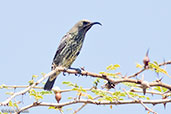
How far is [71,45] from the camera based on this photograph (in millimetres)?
6594

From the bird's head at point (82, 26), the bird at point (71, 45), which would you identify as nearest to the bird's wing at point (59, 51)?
the bird at point (71, 45)

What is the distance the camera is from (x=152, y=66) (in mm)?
2959


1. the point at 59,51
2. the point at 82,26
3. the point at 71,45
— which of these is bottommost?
the point at 59,51

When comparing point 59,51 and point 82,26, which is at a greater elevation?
point 82,26

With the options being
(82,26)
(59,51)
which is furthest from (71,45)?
(82,26)

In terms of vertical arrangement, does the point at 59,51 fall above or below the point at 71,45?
below

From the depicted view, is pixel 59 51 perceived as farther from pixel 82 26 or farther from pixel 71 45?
pixel 82 26

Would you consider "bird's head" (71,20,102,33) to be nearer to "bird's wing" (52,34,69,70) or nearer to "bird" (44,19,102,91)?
"bird" (44,19,102,91)

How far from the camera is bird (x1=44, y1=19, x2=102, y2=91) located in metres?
6.44

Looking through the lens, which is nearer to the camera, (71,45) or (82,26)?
(71,45)

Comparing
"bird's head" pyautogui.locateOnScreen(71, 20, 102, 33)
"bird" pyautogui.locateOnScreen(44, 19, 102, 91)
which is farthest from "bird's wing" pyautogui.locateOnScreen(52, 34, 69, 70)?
"bird's head" pyautogui.locateOnScreen(71, 20, 102, 33)

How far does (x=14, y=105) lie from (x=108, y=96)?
3.13ft

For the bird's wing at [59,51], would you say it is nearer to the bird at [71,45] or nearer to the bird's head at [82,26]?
the bird at [71,45]

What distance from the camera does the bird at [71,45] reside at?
6.44 metres
